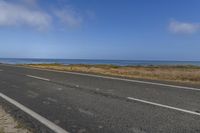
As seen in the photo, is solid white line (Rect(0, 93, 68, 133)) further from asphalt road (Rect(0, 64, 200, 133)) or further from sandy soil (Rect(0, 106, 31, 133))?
sandy soil (Rect(0, 106, 31, 133))

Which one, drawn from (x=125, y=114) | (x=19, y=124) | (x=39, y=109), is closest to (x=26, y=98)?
(x=39, y=109)

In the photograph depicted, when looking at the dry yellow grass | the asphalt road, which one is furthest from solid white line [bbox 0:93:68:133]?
the dry yellow grass

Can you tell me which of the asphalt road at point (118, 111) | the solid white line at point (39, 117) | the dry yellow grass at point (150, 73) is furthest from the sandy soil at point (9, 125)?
the dry yellow grass at point (150, 73)

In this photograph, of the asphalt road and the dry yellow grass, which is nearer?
the asphalt road

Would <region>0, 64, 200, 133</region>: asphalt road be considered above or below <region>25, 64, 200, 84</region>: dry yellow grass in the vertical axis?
above

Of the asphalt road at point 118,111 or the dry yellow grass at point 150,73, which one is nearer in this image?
the asphalt road at point 118,111

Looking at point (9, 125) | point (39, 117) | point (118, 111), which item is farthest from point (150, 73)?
point (9, 125)

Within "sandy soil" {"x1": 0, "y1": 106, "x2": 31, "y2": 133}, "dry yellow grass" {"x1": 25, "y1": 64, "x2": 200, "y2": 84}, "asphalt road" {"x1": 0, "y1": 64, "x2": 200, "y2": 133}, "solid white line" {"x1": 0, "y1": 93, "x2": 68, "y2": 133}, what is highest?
"asphalt road" {"x1": 0, "y1": 64, "x2": 200, "y2": 133}

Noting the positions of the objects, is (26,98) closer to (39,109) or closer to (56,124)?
(39,109)

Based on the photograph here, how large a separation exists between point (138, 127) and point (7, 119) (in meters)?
3.12

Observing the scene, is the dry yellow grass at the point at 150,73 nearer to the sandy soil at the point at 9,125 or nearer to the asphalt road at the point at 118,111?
the asphalt road at the point at 118,111

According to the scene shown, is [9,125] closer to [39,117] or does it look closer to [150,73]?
[39,117]

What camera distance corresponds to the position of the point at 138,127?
17.2 feet

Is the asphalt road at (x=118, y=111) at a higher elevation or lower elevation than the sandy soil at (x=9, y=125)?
higher
